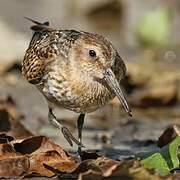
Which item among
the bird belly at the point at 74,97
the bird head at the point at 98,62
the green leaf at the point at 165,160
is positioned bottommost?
the green leaf at the point at 165,160

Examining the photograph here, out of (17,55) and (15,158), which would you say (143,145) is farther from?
(17,55)

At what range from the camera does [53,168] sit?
5.30 m

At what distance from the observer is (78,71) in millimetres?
6223

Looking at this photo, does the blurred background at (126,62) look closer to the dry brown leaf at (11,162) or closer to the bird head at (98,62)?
the bird head at (98,62)

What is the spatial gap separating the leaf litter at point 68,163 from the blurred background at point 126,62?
1.21 meters

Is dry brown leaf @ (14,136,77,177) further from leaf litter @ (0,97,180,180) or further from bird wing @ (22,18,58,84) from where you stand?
bird wing @ (22,18,58,84)

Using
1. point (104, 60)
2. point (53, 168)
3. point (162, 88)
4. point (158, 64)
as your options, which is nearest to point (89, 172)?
point (53, 168)

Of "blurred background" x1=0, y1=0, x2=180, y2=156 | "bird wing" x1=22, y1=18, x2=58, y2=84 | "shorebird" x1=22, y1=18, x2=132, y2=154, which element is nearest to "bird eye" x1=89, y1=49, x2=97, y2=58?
"shorebird" x1=22, y1=18, x2=132, y2=154

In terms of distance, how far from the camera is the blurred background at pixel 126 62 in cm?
788

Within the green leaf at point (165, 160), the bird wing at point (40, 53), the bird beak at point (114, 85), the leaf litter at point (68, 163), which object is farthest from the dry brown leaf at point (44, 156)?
the bird wing at point (40, 53)

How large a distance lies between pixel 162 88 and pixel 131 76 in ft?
2.32

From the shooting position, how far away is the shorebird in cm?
607

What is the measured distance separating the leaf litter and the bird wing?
0.99 metres

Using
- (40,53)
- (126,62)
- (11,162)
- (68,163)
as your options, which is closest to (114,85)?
(40,53)
